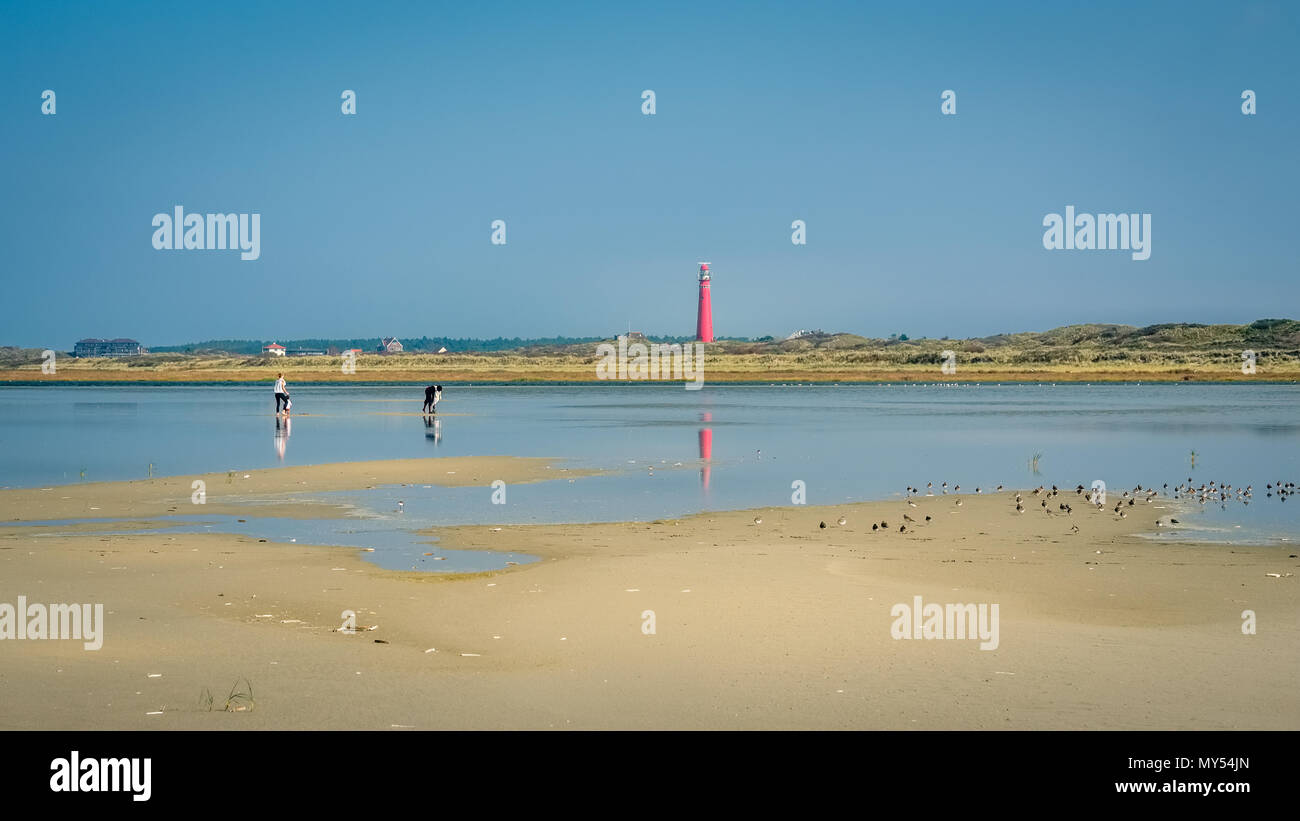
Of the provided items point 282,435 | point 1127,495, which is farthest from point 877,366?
point 1127,495

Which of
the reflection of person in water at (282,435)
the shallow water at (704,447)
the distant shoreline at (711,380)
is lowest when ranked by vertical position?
the shallow water at (704,447)

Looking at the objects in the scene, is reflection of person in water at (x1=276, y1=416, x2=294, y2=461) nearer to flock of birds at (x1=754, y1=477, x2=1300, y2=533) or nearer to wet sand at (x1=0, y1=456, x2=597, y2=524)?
wet sand at (x1=0, y1=456, x2=597, y2=524)

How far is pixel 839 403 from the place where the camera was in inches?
2466

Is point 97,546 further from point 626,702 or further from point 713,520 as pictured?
point 626,702

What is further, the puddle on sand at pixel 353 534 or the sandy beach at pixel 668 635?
the puddle on sand at pixel 353 534

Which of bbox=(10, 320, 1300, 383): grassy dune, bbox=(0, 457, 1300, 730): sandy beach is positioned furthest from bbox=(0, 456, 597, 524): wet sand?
bbox=(10, 320, 1300, 383): grassy dune

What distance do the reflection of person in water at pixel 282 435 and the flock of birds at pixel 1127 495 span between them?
16.3 m

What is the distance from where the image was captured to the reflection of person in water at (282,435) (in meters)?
30.3

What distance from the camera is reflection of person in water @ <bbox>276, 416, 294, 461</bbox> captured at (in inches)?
1192

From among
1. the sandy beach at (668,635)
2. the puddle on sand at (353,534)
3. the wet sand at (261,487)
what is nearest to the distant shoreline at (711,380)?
the wet sand at (261,487)

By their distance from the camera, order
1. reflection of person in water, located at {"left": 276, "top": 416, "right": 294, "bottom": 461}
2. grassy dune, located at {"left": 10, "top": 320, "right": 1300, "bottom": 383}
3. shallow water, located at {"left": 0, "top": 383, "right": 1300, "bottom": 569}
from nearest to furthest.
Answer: shallow water, located at {"left": 0, "top": 383, "right": 1300, "bottom": 569} → reflection of person in water, located at {"left": 276, "top": 416, "right": 294, "bottom": 461} → grassy dune, located at {"left": 10, "top": 320, "right": 1300, "bottom": 383}

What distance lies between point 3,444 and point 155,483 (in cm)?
1368

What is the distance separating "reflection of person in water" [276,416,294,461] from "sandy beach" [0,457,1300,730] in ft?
46.9

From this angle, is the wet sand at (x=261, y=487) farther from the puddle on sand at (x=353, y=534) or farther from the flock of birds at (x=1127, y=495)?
the flock of birds at (x=1127, y=495)
